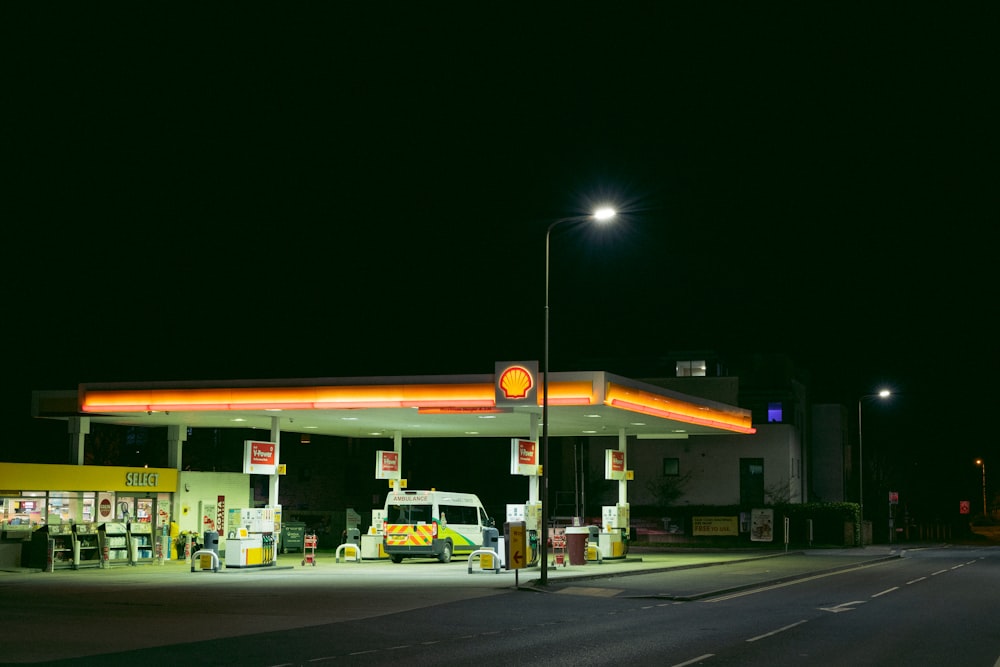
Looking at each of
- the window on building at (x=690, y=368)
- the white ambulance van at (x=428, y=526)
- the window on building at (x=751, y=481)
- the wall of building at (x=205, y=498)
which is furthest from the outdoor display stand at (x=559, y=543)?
the window on building at (x=690, y=368)

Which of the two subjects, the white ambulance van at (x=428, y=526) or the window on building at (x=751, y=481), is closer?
the white ambulance van at (x=428, y=526)

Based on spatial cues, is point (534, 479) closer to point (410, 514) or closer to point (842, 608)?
point (410, 514)

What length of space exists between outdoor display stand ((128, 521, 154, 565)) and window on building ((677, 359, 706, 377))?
3595 cm

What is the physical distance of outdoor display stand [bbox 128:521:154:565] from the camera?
36.4 m

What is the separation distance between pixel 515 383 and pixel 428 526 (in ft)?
28.2

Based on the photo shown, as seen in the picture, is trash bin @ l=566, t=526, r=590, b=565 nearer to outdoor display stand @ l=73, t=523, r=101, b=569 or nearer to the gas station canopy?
the gas station canopy

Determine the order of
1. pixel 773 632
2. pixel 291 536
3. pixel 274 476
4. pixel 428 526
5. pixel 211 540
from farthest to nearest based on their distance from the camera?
pixel 291 536 < pixel 428 526 < pixel 274 476 < pixel 211 540 < pixel 773 632

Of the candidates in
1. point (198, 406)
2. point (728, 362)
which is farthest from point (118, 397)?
point (728, 362)

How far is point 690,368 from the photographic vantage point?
66.2 metres

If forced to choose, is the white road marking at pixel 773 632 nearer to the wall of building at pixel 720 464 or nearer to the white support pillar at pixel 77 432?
the white support pillar at pixel 77 432

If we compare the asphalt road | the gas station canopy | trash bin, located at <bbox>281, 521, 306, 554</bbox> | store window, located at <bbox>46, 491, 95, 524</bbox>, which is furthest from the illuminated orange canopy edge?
trash bin, located at <bbox>281, 521, 306, 554</bbox>

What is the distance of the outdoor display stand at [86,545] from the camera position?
3386 cm

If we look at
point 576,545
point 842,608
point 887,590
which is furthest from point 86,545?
point 842,608

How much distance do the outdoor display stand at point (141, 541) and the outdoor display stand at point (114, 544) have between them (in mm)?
253
